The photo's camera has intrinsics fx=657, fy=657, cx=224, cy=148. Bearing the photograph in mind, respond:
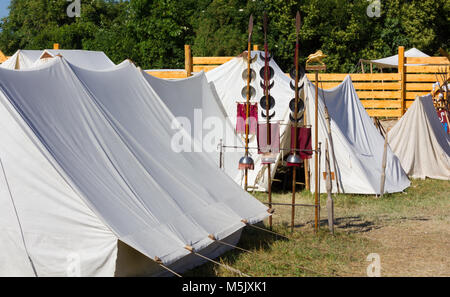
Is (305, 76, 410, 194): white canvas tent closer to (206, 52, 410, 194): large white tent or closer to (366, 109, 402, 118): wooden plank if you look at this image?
(206, 52, 410, 194): large white tent

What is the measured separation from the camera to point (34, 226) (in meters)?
5.00

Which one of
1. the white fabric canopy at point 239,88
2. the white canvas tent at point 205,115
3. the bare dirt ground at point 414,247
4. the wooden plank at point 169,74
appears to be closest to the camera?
the bare dirt ground at point 414,247

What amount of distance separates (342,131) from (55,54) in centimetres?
573

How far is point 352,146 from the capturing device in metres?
11.4

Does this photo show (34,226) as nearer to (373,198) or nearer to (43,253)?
(43,253)

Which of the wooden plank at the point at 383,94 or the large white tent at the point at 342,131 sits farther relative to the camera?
the wooden plank at the point at 383,94

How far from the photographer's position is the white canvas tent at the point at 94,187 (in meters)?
4.98

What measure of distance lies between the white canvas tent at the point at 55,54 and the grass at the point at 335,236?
190 inches

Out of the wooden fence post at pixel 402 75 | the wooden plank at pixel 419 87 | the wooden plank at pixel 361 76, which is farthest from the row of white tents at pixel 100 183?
the wooden plank at pixel 419 87

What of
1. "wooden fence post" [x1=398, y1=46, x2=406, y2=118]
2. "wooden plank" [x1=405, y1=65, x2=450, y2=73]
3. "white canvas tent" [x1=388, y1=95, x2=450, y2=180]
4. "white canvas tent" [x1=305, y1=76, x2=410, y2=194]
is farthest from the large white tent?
"wooden plank" [x1=405, y1=65, x2=450, y2=73]

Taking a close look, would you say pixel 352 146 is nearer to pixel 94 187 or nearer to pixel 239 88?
pixel 239 88

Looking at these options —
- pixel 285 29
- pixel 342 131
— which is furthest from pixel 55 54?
pixel 285 29

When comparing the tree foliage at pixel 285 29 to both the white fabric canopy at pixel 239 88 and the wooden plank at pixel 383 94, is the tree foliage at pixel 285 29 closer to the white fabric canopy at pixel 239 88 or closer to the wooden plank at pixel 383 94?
the wooden plank at pixel 383 94

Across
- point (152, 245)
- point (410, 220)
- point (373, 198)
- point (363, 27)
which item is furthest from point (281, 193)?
point (363, 27)
